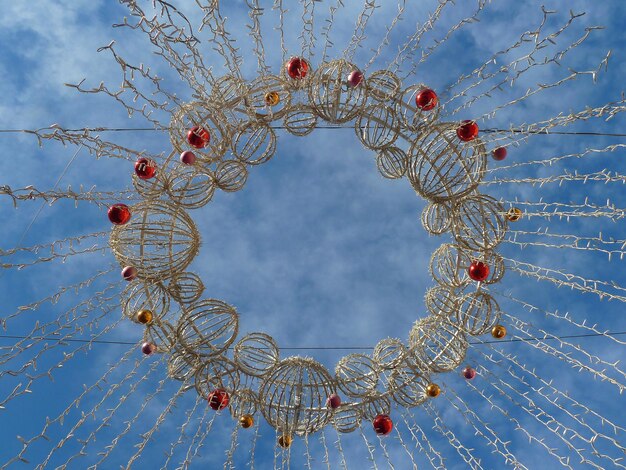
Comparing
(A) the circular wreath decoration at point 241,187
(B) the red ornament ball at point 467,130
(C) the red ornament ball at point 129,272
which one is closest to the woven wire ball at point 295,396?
(A) the circular wreath decoration at point 241,187

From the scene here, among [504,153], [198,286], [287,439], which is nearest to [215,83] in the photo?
[198,286]

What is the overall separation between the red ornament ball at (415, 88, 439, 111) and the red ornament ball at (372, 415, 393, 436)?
1.67 meters

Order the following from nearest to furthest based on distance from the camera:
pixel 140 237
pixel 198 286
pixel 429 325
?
pixel 140 237
pixel 198 286
pixel 429 325

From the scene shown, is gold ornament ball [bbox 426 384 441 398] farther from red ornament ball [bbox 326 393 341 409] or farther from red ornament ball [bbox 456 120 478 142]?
red ornament ball [bbox 456 120 478 142]

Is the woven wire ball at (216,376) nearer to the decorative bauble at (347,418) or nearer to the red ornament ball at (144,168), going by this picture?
the decorative bauble at (347,418)

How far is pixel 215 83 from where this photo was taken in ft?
9.96

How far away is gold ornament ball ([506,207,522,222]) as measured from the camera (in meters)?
3.22

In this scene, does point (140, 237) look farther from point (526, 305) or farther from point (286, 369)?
point (526, 305)

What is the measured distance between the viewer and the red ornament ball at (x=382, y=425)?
330 centimetres

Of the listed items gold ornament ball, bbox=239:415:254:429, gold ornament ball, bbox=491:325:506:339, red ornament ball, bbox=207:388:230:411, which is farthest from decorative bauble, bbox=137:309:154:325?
gold ornament ball, bbox=491:325:506:339

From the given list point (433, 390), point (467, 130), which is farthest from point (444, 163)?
point (433, 390)

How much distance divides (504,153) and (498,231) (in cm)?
41

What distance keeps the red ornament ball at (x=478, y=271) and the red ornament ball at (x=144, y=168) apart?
1.66 meters

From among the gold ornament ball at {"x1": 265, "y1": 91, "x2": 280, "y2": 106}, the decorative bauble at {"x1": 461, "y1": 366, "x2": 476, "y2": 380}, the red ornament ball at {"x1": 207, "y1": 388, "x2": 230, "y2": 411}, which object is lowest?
the red ornament ball at {"x1": 207, "y1": 388, "x2": 230, "y2": 411}
